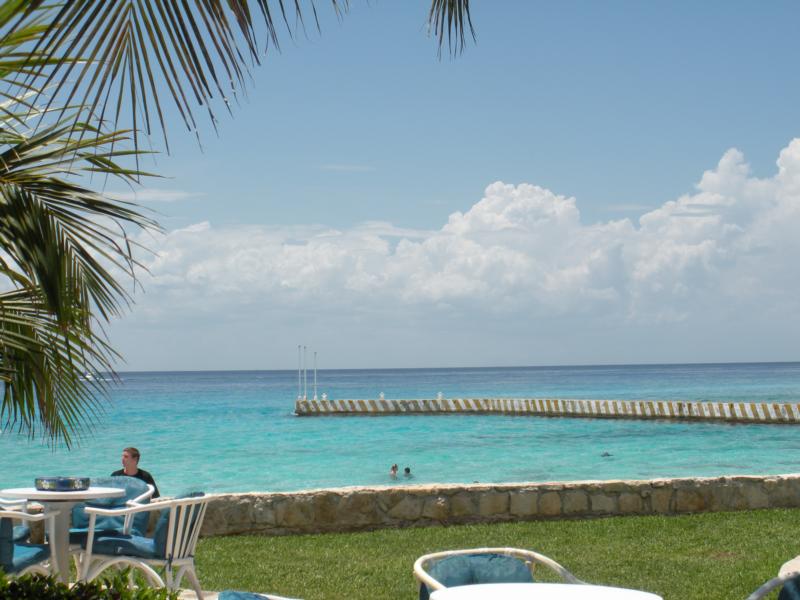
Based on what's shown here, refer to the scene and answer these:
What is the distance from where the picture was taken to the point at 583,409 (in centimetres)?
4441

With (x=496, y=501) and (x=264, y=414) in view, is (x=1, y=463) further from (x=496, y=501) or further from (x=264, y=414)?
(x=496, y=501)

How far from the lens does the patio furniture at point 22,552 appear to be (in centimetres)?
563

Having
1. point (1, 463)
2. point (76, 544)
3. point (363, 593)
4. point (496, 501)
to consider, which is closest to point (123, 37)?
point (76, 544)

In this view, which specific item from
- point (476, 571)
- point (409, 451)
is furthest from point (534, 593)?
point (409, 451)

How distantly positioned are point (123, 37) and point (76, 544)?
5.29 m

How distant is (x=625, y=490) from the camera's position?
33.0 ft

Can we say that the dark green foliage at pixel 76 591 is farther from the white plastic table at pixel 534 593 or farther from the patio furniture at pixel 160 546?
the patio furniture at pixel 160 546

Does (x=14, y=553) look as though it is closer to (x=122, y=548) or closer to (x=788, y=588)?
(x=122, y=548)

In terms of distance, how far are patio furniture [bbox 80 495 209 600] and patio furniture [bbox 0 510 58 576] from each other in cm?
24

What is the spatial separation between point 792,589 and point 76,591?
2.68 meters

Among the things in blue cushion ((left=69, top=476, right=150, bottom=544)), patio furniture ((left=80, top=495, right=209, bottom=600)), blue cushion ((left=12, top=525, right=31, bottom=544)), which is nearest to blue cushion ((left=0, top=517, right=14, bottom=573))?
patio furniture ((left=80, top=495, right=209, bottom=600))

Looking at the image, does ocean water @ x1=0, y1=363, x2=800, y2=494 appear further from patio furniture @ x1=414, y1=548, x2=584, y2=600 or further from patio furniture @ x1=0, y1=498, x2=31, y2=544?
patio furniture @ x1=414, y1=548, x2=584, y2=600

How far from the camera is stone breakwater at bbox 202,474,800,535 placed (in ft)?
31.0

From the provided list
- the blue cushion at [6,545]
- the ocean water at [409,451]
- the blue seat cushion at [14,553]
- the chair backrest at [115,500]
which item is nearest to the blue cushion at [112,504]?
the chair backrest at [115,500]
